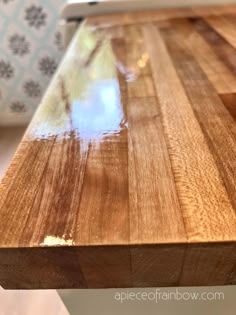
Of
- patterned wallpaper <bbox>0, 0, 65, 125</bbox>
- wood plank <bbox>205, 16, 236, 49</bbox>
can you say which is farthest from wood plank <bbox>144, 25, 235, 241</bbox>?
patterned wallpaper <bbox>0, 0, 65, 125</bbox>

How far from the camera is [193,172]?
354 mm

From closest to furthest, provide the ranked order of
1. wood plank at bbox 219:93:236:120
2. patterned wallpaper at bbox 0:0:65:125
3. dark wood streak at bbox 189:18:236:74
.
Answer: wood plank at bbox 219:93:236:120
dark wood streak at bbox 189:18:236:74
patterned wallpaper at bbox 0:0:65:125

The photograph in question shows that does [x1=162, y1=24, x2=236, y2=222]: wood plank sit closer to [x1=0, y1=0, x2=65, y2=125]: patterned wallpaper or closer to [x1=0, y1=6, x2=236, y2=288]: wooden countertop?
[x1=0, y1=6, x2=236, y2=288]: wooden countertop

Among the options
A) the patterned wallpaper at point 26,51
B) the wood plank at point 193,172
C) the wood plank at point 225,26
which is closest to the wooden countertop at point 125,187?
the wood plank at point 193,172

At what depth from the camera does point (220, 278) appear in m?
0.31

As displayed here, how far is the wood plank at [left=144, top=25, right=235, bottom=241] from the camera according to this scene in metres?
0.29

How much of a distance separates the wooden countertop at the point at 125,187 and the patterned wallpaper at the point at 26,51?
3.85 feet

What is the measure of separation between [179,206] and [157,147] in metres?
0.11

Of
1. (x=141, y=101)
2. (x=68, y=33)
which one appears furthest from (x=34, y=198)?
(x=68, y=33)

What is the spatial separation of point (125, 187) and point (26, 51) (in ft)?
5.11

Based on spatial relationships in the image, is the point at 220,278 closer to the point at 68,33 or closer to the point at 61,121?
the point at 61,121

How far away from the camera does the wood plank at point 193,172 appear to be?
0.29m

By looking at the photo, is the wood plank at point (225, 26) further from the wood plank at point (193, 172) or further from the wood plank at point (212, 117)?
the wood plank at point (193, 172)

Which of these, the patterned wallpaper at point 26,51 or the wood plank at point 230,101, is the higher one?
the wood plank at point 230,101
